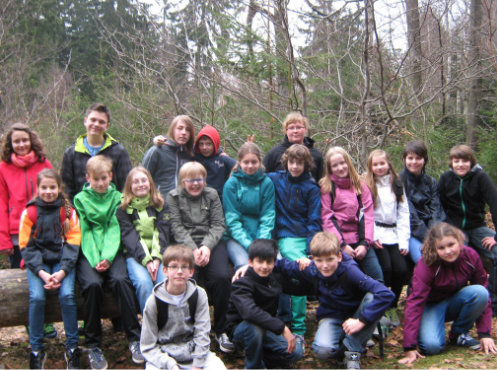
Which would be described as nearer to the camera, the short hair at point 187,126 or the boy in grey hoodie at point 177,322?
the boy in grey hoodie at point 177,322

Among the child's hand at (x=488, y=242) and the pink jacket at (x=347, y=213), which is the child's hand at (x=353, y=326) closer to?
the pink jacket at (x=347, y=213)

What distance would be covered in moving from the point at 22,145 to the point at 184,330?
8.26ft

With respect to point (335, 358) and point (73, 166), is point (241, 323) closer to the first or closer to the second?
point (335, 358)

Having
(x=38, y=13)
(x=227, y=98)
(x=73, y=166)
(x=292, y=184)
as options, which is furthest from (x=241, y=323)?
(x=38, y=13)

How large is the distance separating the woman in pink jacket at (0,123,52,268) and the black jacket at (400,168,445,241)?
4012mm

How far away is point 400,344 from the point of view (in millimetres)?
4492

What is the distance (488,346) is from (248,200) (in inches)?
102

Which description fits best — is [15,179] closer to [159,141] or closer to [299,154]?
[159,141]

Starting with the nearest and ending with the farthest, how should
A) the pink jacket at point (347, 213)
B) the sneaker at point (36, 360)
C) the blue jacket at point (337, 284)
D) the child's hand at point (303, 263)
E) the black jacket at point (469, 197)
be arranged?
the sneaker at point (36, 360)
the blue jacket at point (337, 284)
the child's hand at point (303, 263)
the pink jacket at point (347, 213)
the black jacket at point (469, 197)

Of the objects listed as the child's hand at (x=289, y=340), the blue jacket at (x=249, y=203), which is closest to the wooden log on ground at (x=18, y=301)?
the blue jacket at (x=249, y=203)

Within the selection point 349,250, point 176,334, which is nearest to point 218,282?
point 176,334

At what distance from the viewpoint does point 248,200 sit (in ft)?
14.8

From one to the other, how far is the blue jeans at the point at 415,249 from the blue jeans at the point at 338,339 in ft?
3.49

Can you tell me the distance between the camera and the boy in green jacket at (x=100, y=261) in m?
3.83
